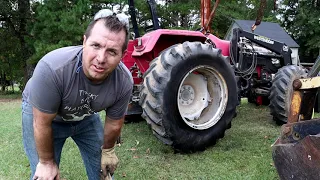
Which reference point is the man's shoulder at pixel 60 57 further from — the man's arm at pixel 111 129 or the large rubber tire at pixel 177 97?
the large rubber tire at pixel 177 97

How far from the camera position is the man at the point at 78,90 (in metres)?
1.90

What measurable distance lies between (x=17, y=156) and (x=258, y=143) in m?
A: 3.00

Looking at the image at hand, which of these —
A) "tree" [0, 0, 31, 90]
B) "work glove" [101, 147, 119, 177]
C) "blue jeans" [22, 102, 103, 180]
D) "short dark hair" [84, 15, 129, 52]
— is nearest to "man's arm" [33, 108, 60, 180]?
"blue jeans" [22, 102, 103, 180]

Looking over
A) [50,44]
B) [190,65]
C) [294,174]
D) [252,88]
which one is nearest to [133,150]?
[190,65]

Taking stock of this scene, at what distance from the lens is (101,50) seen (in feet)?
6.12

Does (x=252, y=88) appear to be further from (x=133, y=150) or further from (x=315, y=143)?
(x=315, y=143)

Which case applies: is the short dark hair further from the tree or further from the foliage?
the foliage

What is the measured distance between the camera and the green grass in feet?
10.9

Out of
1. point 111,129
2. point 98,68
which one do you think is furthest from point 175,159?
point 98,68

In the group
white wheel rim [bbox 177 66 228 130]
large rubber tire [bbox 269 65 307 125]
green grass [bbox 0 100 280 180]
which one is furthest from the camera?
large rubber tire [bbox 269 65 307 125]

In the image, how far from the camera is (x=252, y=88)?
6.21 m

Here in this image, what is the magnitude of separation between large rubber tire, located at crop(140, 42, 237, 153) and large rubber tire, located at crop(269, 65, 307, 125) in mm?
1267

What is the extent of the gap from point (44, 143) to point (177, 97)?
189 centimetres

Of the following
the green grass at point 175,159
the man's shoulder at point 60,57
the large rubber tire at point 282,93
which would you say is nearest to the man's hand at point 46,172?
the man's shoulder at point 60,57
